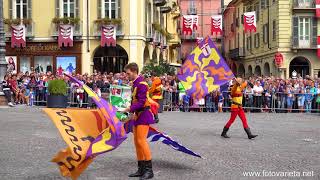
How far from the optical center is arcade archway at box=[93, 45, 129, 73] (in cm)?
3709

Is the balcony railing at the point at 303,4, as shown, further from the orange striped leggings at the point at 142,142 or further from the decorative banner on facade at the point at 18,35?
the orange striped leggings at the point at 142,142

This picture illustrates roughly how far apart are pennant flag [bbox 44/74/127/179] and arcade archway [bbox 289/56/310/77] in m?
38.5

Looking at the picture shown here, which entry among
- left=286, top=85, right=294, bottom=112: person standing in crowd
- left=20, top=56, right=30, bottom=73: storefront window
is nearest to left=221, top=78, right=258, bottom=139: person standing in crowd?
left=286, top=85, right=294, bottom=112: person standing in crowd

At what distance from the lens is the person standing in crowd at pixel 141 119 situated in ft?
28.3

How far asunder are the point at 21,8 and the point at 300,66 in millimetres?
23141

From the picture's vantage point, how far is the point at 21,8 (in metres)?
36.6

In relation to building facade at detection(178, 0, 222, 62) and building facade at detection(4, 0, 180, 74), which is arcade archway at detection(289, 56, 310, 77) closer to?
building facade at detection(4, 0, 180, 74)

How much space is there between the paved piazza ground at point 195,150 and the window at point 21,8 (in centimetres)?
1992

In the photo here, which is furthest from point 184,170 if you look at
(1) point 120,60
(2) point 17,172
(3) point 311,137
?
(1) point 120,60

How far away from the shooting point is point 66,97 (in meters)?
23.6

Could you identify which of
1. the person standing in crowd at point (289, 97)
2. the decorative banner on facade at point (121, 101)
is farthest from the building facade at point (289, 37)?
the decorative banner on facade at point (121, 101)

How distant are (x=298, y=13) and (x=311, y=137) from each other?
31179 millimetres

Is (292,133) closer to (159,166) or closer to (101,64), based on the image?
(159,166)

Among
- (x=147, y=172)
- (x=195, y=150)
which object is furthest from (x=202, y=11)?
(x=147, y=172)
